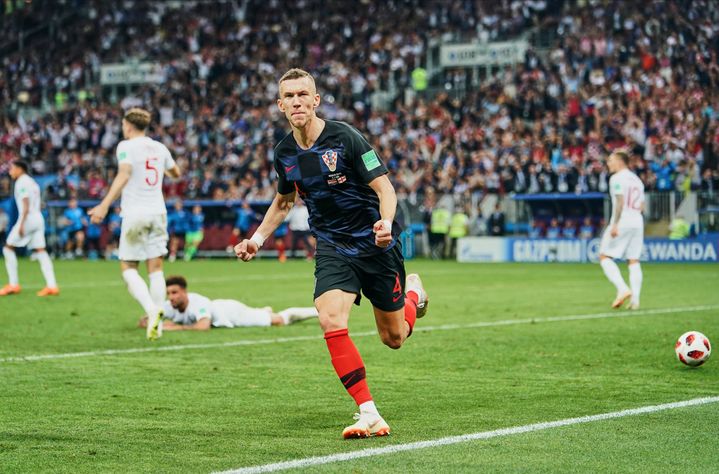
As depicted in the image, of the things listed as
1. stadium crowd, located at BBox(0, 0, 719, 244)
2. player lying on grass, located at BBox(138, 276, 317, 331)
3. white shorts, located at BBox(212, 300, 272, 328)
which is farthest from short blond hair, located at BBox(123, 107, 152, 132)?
stadium crowd, located at BBox(0, 0, 719, 244)

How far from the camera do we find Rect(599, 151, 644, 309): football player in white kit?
51.0 ft

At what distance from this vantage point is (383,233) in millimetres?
6207

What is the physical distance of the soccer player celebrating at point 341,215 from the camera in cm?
656

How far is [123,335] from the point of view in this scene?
1248 cm

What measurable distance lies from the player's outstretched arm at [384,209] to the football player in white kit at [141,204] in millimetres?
6122

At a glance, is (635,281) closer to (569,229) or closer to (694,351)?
(694,351)

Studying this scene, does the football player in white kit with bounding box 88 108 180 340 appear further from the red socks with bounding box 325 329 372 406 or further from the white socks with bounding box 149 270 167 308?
the red socks with bounding box 325 329 372 406

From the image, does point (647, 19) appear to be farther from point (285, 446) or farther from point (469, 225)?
point (285, 446)

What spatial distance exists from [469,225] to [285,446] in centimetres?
2795

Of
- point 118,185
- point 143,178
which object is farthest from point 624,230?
point 118,185

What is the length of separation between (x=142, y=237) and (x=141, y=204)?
369 mm

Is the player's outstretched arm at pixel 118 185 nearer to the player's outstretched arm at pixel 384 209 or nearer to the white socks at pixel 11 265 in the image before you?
the player's outstretched arm at pixel 384 209

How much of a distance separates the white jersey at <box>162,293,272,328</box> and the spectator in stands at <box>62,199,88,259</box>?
79.0 ft

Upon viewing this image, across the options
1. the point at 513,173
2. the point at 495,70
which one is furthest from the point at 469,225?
the point at 495,70
